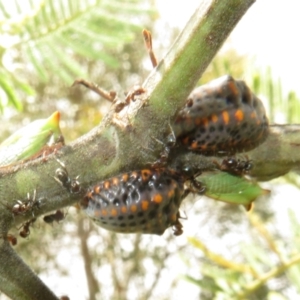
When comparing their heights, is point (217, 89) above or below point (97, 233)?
above

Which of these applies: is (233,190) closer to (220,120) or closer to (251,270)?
(220,120)

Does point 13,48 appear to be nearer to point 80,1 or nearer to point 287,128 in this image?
point 80,1

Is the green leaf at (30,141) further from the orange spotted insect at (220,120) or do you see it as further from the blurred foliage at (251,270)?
the blurred foliage at (251,270)

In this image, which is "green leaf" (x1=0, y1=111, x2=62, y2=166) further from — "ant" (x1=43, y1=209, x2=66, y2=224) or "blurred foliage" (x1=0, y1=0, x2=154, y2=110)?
"blurred foliage" (x1=0, y1=0, x2=154, y2=110)

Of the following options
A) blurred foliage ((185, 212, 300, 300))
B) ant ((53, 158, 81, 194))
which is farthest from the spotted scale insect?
blurred foliage ((185, 212, 300, 300))

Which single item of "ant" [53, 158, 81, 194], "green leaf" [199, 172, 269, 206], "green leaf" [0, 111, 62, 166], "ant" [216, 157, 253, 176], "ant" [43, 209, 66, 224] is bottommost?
"ant" [43, 209, 66, 224]

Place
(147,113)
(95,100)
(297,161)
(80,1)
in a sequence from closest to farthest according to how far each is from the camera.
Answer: (147,113) < (297,161) < (80,1) < (95,100)

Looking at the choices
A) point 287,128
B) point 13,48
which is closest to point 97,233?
point 13,48
